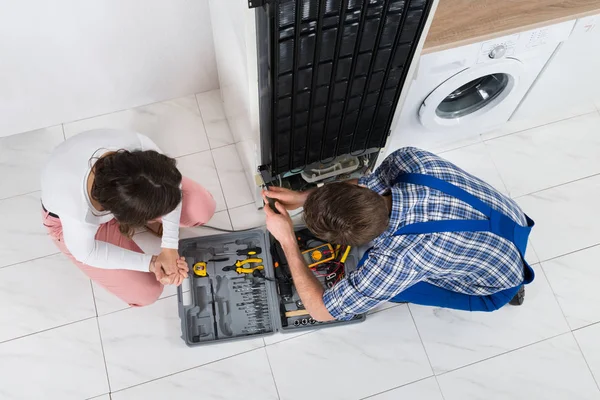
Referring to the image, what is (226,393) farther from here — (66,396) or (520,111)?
(520,111)

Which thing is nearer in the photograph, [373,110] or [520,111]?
[373,110]

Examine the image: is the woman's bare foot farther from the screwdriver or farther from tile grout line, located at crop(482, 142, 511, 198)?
tile grout line, located at crop(482, 142, 511, 198)

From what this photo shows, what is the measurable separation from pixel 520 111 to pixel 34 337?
2211mm

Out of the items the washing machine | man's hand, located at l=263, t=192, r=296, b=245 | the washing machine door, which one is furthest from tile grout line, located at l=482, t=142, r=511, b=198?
man's hand, located at l=263, t=192, r=296, b=245

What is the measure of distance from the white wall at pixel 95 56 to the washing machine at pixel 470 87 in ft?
2.76

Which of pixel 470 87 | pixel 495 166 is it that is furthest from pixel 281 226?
pixel 495 166

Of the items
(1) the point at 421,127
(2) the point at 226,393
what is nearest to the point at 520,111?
(1) the point at 421,127

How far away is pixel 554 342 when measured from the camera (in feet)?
Answer: 6.44

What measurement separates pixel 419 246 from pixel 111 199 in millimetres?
811

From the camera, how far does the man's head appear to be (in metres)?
1.26

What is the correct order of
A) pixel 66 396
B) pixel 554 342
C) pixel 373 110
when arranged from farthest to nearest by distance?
pixel 554 342
pixel 66 396
pixel 373 110

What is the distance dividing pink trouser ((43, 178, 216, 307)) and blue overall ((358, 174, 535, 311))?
670mm

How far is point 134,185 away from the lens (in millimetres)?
1240

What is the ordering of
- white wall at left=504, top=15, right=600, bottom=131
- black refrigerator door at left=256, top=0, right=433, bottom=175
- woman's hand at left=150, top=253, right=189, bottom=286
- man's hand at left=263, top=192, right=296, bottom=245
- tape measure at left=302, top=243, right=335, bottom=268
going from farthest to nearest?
tape measure at left=302, top=243, right=335, bottom=268 < white wall at left=504, top=15, right=600, bottom=131 < woman's hand at left=150, top=253, right=189, bottom=286 < man's hand at left=263, top=192, right=296, bottom=245 < black refrigerator door at left=256, top=0, right=433, bottom=175
